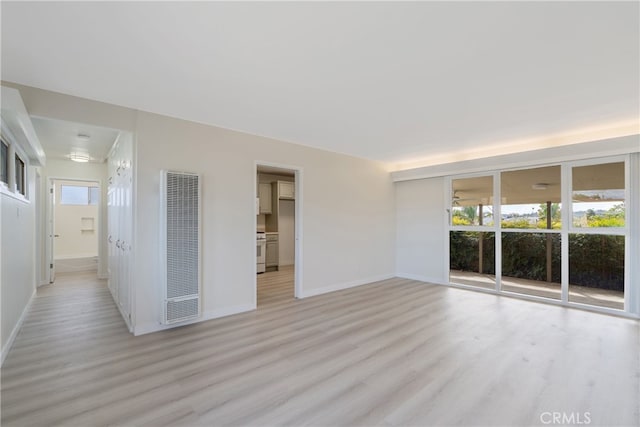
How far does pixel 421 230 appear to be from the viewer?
19.8ft

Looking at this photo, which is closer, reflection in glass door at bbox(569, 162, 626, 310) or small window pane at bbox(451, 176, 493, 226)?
reflection in glass door at bbox(569, 162, 626, 310)

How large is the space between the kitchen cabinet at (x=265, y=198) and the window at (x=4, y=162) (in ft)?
15.6

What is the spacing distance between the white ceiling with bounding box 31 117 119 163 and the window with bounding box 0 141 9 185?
41 centimetres

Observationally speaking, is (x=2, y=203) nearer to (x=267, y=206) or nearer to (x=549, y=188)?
(x=267, y=206)

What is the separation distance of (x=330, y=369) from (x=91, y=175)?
22.4 feet

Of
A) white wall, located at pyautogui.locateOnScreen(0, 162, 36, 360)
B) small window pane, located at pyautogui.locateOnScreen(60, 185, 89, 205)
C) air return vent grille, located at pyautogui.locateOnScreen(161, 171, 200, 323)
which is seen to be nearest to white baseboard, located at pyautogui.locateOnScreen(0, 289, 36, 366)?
white wall, located at pyautogui.locateOnScreen(0, 162, 36, 360)

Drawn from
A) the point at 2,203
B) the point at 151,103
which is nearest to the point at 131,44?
the point at 151,103

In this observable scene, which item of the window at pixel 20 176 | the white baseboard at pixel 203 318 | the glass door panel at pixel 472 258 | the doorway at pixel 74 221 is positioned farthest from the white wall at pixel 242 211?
the doorway at pixel 74 221

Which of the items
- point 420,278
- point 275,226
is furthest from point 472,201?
point 275,226

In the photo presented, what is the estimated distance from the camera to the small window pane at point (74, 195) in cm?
855

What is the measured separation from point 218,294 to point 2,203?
2.28 m

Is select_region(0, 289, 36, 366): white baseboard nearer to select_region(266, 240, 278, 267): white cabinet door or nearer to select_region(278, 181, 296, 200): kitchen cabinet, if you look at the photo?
select_region(266, 240, 278, 267): white cabinet door

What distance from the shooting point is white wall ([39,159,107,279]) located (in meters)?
5.88

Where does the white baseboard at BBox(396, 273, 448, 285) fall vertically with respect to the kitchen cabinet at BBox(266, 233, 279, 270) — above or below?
below
